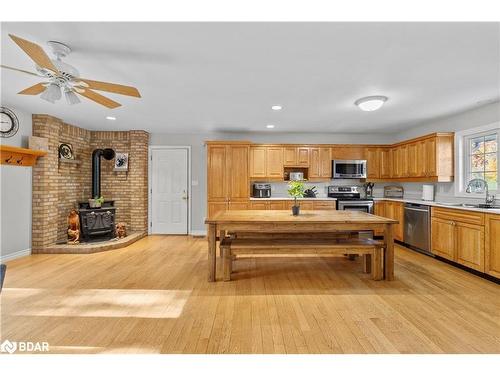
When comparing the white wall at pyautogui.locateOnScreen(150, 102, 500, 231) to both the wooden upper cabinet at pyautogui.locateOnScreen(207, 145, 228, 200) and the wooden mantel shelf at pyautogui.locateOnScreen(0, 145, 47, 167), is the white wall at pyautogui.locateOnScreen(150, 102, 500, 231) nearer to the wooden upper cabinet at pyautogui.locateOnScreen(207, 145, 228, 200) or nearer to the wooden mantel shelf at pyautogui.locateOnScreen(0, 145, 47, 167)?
Answer: the wooden upper cabinet at pyautogui.locateOnScreen(207, 145, 228, 200)

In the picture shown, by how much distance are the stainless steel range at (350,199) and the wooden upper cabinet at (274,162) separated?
4.25 ft

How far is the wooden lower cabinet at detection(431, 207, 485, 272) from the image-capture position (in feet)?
11.3

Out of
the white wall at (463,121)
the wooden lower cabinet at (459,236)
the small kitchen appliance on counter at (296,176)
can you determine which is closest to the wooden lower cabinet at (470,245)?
the wooden lower cabinet at (459,236)

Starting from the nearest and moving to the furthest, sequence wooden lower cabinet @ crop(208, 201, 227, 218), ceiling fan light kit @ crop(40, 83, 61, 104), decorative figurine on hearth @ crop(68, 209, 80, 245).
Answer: ceiling fan light kit @ crop(40, 83, 61, 104) → decorative figurine on hearth @ crop(68, 209, 80, 245) → wooden lower cabinet @ crop(208, 201, 227, 218)

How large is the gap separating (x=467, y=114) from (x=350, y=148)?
85.5 inches

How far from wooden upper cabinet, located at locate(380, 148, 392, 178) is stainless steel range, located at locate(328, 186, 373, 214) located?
2.14 feet

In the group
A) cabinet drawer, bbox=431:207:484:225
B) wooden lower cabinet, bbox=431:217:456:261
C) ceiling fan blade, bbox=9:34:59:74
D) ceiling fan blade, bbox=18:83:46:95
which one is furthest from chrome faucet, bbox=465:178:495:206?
ceiling fan blade, bbox=18:83:46:95

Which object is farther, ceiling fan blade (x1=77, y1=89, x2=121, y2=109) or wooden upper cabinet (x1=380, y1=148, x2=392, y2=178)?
wooden upper cabinet (x1=380, y1=148, x2=392, y2=178)

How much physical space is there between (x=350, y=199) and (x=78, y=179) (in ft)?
19.0

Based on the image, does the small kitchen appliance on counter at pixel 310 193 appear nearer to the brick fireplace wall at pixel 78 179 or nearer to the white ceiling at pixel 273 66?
the white ceiling at pixel 273 66

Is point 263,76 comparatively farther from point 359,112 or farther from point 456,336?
point 456,336
